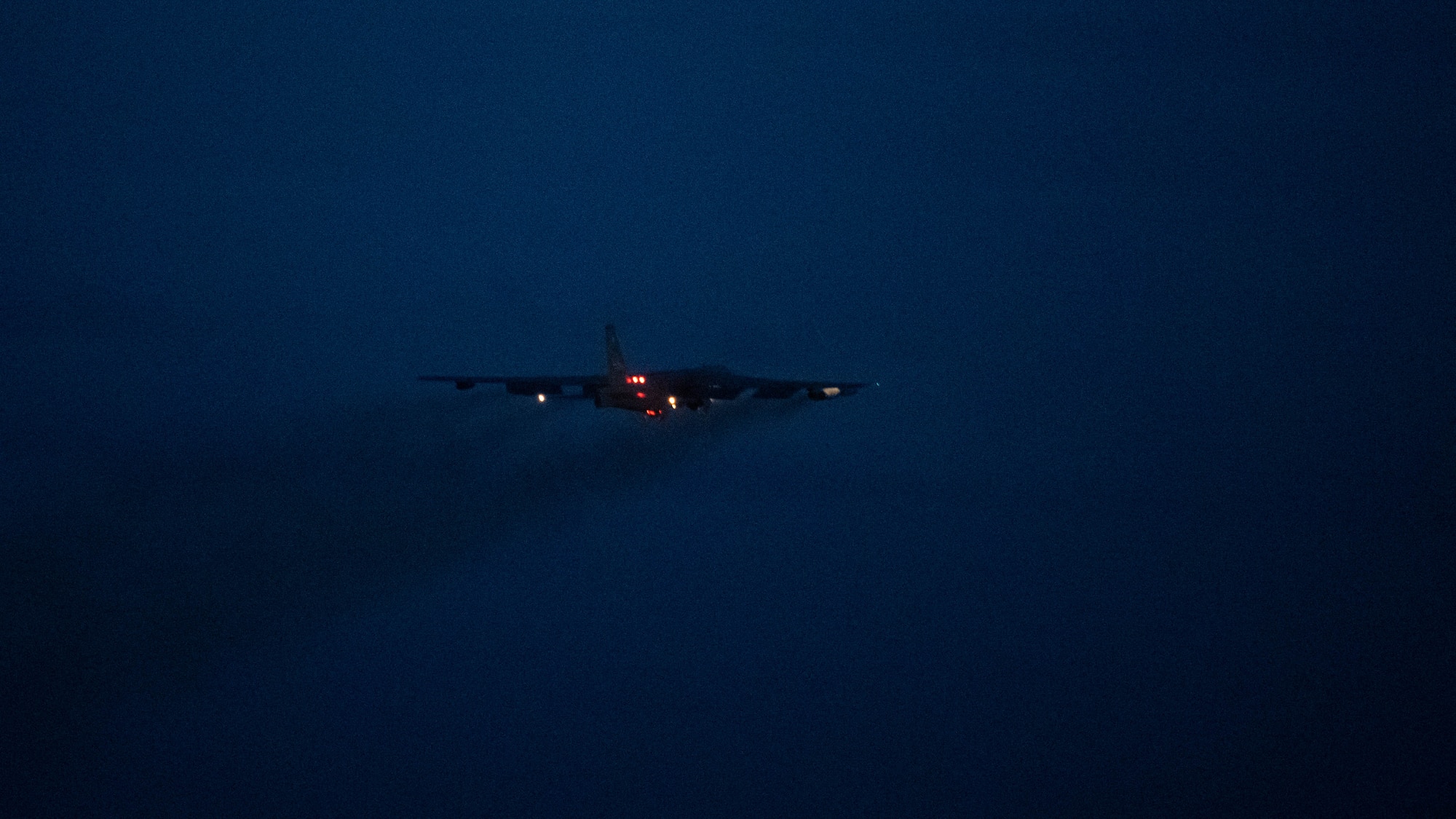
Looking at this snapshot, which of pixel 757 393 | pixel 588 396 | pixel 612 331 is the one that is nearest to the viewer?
pixel 757 393

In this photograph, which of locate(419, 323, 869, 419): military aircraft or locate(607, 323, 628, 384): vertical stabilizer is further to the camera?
locate(607, 323, 628, 384): vertical stabilizer

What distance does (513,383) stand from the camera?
51.4 m

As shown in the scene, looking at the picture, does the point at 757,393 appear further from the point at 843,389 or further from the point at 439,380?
the point at 439,380

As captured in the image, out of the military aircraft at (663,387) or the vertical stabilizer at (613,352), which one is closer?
the military aircraft at (663,387)

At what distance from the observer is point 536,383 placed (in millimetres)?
51375

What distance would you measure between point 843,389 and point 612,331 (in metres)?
13.5

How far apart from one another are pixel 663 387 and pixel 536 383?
20.1ft

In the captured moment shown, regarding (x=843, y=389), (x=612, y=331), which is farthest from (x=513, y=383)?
(x=843, y=389)

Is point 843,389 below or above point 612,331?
below

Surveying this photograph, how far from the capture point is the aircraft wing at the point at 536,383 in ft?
168

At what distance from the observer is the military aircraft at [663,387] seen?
160 ft

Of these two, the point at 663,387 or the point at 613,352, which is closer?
the point at 663,387

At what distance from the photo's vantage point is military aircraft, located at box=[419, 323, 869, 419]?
48.8 metres

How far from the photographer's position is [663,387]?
5009 cm
